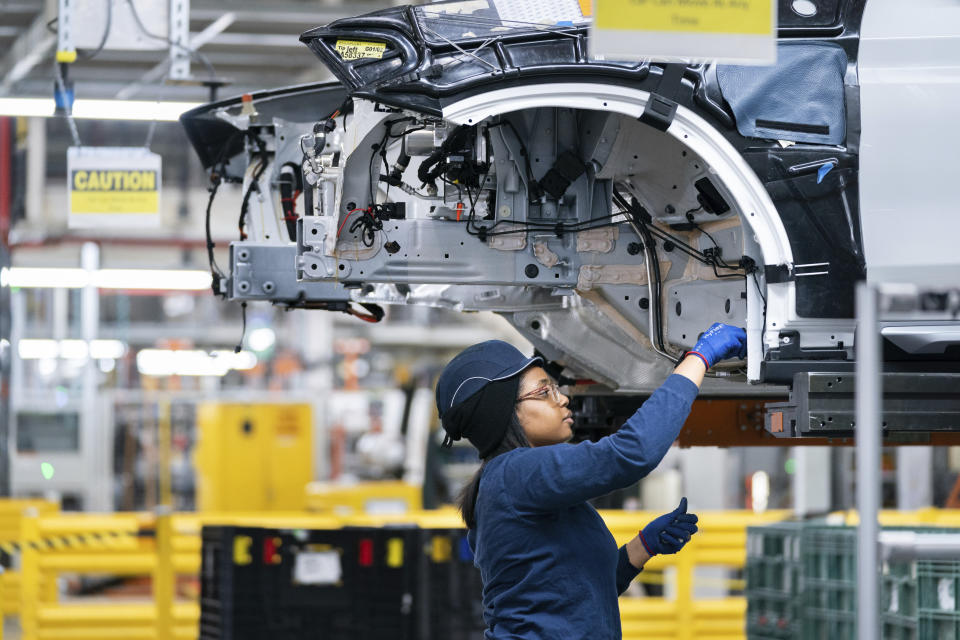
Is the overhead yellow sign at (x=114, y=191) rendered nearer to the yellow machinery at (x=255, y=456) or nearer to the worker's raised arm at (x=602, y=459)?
the worker's raised arm at (x=602, y=459)

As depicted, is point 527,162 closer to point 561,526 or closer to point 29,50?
point 561,526

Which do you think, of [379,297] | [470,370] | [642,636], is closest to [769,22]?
[470,370]

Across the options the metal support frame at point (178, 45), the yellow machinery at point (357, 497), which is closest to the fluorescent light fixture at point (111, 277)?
the yellow machinery at point (357, 497)

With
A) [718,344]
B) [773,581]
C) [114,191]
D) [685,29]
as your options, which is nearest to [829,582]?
[773,581]

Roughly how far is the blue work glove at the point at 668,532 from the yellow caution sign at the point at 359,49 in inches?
68.0

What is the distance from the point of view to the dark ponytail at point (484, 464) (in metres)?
3.34

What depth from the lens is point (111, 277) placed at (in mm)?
13664

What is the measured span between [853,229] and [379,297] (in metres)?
2.30

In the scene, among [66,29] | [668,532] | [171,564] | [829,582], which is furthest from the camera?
[171,564]

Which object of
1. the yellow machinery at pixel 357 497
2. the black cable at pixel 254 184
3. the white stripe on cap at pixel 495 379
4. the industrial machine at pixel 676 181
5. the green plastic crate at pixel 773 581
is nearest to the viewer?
the white stripe on cap at pixel 495 379

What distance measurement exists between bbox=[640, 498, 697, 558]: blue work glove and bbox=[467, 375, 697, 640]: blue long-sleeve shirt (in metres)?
A: 0.40

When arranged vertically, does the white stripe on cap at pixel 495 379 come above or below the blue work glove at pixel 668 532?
above

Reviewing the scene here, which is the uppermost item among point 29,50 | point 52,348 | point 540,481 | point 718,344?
point 29,50

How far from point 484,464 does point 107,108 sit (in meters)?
5.03
